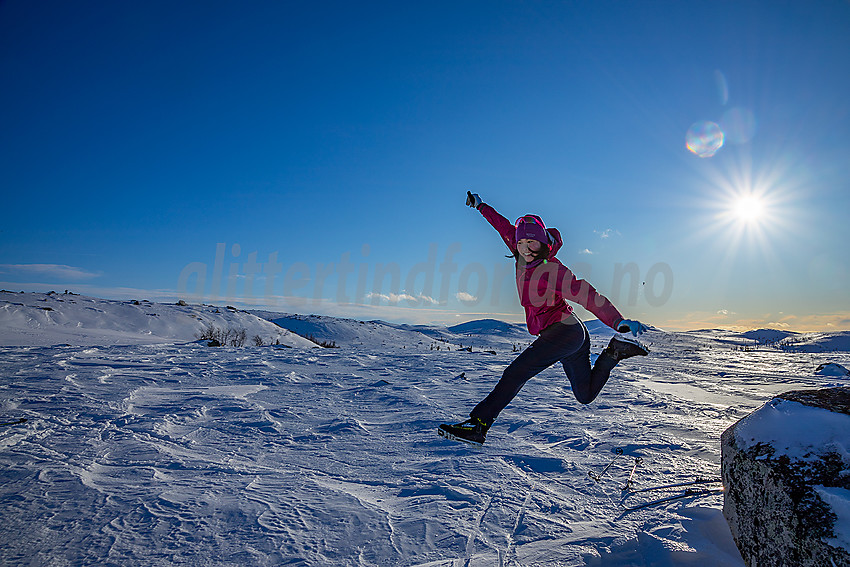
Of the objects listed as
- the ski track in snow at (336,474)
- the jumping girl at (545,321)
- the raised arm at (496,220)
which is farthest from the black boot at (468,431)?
the raised arm at (496,220)

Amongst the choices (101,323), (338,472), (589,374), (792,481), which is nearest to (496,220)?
(589,374)

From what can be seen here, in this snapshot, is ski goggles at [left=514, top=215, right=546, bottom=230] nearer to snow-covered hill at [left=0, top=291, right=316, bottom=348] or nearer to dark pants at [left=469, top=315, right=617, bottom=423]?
dark pants at [left=469, top=315, right=617, bottom=423]

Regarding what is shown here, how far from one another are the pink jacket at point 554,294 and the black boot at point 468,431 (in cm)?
84

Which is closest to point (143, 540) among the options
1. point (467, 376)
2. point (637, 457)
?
point (637, 457)

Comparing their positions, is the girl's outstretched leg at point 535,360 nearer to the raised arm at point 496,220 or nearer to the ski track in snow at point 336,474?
the ski track in snow at point 336,474

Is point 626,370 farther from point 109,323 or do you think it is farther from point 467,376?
point 109,323

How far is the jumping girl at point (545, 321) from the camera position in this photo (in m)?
2.93

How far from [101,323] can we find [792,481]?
49.0ft

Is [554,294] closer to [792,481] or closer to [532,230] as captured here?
[532,230]

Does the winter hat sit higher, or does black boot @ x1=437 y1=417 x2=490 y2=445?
the winter hat

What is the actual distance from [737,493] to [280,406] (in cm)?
409

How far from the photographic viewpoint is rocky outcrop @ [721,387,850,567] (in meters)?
1.29

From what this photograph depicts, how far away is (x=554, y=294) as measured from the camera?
2938 mm

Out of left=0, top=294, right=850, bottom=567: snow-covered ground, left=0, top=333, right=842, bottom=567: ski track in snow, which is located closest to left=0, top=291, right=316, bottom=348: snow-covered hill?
left=0, top=294, right=850, bottom=567: snow-covered ground
